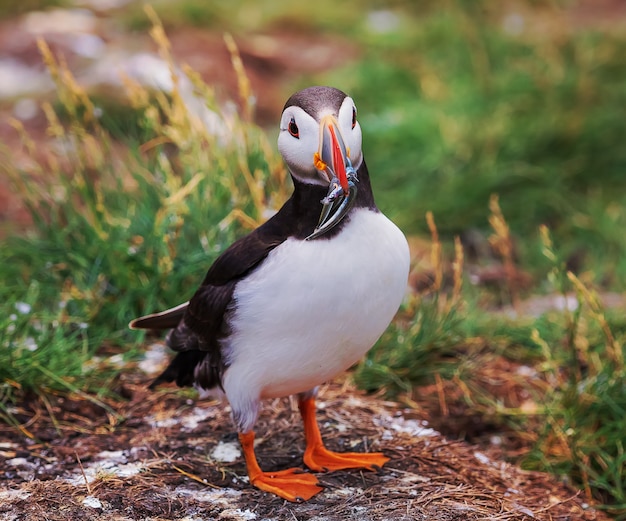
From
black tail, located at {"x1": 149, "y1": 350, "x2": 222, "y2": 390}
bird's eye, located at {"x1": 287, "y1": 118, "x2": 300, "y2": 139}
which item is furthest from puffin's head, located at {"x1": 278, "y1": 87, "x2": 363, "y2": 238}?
black tail, located at {"x1": 149, "y1": 350, "x2": 222, "y2": 390}

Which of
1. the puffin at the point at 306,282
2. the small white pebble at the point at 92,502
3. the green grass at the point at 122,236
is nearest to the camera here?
the puffin at the point at 306,282

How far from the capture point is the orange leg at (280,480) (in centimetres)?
310

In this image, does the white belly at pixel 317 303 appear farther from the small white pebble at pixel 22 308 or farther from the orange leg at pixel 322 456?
the small white pebble at pixel 22 308

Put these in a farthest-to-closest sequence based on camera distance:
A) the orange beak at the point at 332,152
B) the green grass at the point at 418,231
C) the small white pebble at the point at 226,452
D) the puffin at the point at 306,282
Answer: the green grass at the point at 418,231 < the small white pebble at the point at 226,452 < the puffin at the point at 306,282 < the orange beak at the point at 332,152

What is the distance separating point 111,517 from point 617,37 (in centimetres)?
691

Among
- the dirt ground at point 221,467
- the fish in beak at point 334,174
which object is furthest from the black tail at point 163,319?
the fish in beak at point 334,174

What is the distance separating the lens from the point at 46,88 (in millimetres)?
8414

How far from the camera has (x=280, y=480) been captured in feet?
10.3

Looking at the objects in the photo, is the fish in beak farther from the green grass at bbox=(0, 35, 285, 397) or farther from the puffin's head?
the green grass at bbox=(0, 35, 285, 397)

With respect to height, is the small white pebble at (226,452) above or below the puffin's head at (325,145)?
below

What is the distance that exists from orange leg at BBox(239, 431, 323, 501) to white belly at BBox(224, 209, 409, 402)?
266mm

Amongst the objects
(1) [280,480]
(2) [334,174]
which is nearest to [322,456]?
(1) [280,480]

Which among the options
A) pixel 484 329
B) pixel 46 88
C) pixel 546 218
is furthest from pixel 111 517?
pixel 46 88

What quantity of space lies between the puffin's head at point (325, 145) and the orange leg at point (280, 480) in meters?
0.84
